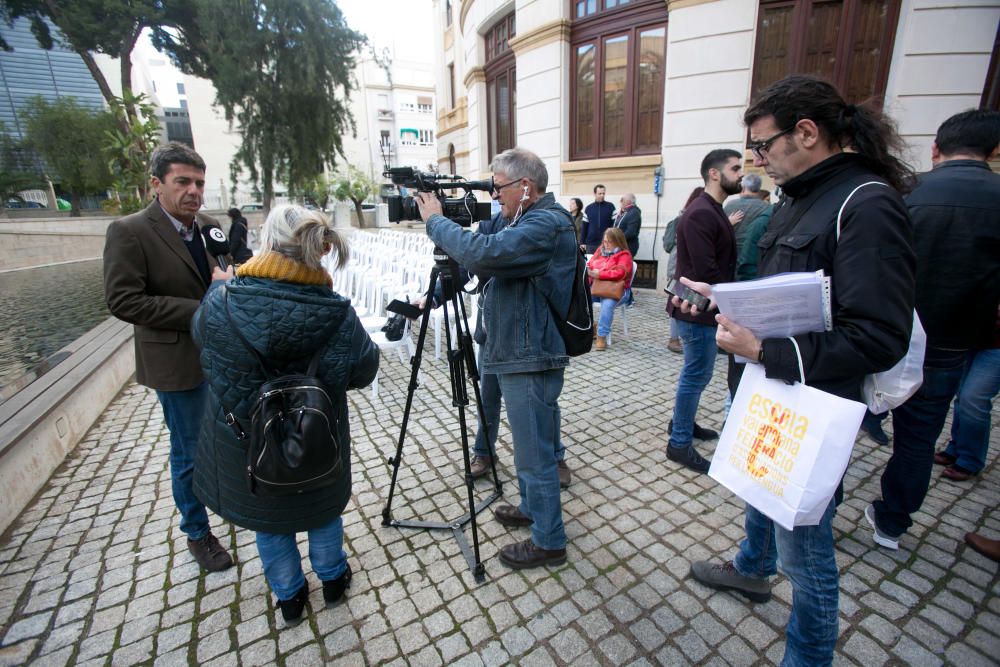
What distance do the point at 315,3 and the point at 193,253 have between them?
66.7ft

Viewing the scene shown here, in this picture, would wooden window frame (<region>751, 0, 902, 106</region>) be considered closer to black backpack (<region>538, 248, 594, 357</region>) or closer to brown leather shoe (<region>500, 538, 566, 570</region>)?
black backpack (<region>538, 248, 594, 357</region>)

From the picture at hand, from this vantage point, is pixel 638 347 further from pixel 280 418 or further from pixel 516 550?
pixel 280 418

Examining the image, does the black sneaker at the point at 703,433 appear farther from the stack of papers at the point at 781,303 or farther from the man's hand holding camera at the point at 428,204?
the man's hand holding camera at the point at 428,204

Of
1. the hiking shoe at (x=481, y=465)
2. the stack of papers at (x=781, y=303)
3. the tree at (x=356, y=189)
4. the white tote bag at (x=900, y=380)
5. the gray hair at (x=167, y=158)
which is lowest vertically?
the hiking shoe at (x=481, y=465)

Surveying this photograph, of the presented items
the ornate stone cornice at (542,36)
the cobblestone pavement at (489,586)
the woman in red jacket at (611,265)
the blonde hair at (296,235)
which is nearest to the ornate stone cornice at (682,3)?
the ornate stone cornice at (542,36)

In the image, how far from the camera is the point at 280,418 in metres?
1.54

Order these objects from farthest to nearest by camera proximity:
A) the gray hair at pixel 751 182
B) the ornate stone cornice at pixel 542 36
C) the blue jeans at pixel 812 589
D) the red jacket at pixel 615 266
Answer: the ornate stone cornice at pixel 542 36 → the red jacket at pixel 615 266 → the gray hair at pixel 751 182 → the blue jeans at pixel 812 589

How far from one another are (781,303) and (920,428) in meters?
1.65

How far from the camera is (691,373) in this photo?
305 centimetres

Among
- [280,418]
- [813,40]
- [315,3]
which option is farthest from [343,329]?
[315,3]

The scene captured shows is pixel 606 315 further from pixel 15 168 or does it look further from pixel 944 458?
pixel 15 168

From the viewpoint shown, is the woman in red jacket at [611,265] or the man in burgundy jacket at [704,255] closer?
the man in burgundy jacket at [704,255]

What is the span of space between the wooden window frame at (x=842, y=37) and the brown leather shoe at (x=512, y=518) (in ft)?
23.9

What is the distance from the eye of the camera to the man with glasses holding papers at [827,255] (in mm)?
1169
